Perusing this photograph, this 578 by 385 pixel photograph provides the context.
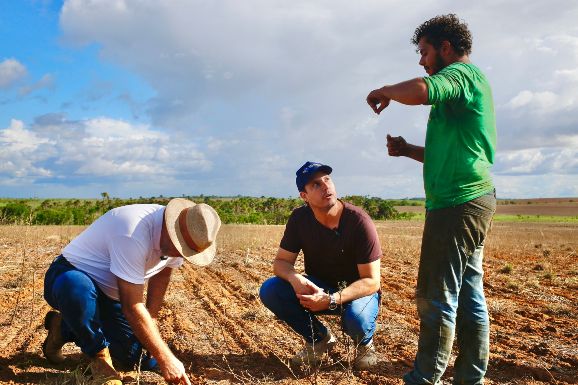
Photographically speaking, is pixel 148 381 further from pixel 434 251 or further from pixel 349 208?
pixel 434 251

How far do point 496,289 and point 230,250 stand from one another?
22.9 feet

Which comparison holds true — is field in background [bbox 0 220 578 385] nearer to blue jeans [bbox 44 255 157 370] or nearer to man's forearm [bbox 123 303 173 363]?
blue jeans [bbox 44 255 157 370]

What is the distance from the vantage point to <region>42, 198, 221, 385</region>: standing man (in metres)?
3.20

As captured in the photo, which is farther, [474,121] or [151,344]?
[151,344]

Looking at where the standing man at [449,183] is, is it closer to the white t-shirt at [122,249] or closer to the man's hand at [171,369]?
the man's hand at [171,369]

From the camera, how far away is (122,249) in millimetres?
3273

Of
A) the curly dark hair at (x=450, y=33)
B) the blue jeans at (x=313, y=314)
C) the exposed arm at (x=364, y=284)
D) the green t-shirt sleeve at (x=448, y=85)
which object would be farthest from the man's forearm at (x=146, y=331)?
the curly dark hair at (x=450, y=33)

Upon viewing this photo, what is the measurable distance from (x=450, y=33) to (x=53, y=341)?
3.27 m

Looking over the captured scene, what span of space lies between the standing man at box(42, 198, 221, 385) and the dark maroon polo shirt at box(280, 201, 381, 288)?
680 mm

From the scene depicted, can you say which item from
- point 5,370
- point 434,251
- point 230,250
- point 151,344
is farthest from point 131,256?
point 230,250

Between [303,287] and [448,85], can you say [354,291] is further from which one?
[448,85]

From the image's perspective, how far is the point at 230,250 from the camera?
1334 cm

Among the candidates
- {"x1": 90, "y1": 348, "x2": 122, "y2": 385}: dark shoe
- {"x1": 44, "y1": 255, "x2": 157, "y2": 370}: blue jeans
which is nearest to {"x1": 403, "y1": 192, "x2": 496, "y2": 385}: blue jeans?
{"x1": 90, "y1": 348, "x2": 122, "y2": 385}: dark shoe

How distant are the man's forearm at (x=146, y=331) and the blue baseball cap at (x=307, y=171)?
140 centimetres
